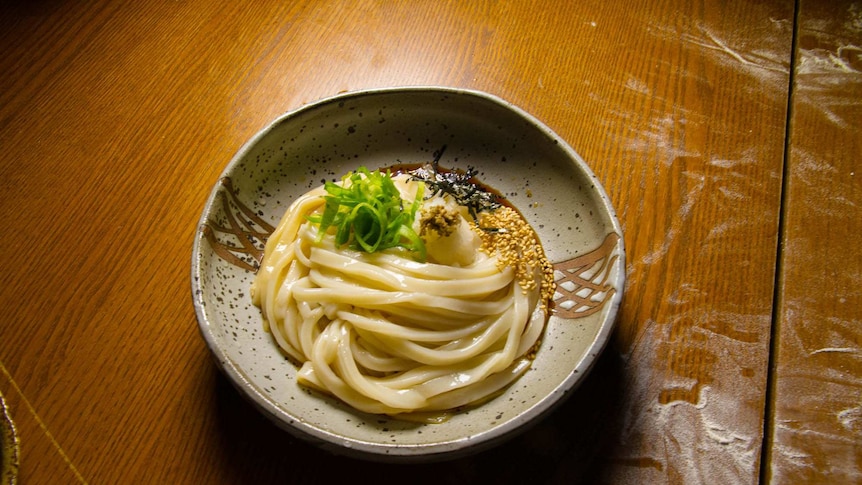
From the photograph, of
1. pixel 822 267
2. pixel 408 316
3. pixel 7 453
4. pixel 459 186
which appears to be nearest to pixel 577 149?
pixel 459 186

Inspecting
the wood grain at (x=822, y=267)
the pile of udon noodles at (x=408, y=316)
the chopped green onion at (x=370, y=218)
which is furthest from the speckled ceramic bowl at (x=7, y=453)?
the wood grain at (x=822, y=267)

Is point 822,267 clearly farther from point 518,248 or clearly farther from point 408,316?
point 408,316

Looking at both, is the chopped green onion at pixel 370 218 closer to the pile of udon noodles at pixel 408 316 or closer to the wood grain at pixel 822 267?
the pile of udon noodles at pixel 408 316

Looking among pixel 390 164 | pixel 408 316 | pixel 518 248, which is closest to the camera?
pixel 408 316

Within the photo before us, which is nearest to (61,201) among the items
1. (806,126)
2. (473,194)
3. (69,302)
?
(69,302)

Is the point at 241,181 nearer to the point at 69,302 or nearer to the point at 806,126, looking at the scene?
the point at 69,302

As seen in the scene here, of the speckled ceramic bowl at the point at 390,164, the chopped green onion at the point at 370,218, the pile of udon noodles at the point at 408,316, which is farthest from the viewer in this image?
the chopped green onion at the point at 370,218

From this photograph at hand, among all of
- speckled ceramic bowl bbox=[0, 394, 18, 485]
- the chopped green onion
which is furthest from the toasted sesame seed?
speckled ceramic bowl bbox=[0, 394, 18, 485]
